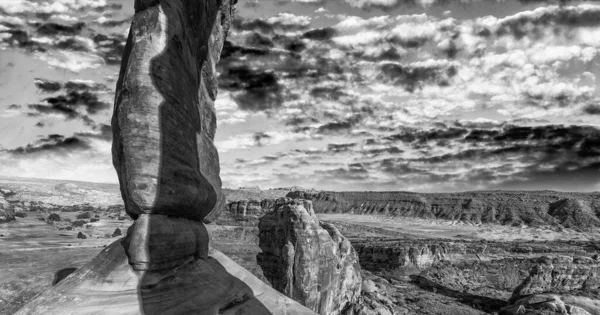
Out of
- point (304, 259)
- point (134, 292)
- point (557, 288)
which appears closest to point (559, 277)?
point (557, 288)

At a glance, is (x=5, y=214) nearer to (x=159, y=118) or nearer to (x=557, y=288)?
(x=159, y=118)

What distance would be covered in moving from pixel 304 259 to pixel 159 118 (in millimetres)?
18361

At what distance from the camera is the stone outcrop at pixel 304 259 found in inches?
968

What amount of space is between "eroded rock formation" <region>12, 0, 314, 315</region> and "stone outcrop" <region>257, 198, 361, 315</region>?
46.9 ft


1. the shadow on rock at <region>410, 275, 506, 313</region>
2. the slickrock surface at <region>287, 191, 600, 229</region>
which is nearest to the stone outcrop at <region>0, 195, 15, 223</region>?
the shadow on rock at <region>410, 275, 506, 313</region>

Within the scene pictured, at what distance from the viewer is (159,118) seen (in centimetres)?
831

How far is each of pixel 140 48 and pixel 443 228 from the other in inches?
5304

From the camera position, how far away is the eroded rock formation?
24.8 ft

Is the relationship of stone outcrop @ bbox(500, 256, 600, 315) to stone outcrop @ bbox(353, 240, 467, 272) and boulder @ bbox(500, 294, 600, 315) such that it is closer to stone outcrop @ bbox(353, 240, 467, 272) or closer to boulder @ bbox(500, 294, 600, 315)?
boulder @ bbox(500, 294, 600, 315)

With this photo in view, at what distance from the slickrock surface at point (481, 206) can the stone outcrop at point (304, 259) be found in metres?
125

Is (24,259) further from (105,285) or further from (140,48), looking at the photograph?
(140,48)

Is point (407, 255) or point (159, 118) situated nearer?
point (159, 118)

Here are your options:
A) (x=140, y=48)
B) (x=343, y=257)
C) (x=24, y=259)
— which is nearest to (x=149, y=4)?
(x=140, y=48)

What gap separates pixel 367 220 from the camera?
15725 centimetres
